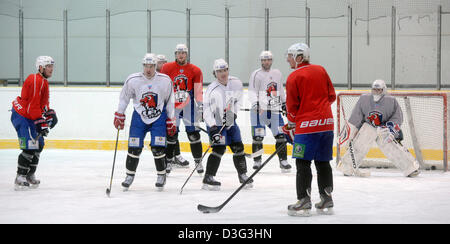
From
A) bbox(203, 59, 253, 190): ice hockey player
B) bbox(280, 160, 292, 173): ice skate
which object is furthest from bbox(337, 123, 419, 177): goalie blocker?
bbox(203, 59, 253, 190): ice hockey player

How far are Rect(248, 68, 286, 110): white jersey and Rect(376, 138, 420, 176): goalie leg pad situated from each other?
3.66 feet

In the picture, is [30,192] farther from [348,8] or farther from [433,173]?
[348,8]

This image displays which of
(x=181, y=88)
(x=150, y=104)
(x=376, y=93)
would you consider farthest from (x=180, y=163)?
(x=376, y=93)

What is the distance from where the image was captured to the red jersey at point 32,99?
503 cm

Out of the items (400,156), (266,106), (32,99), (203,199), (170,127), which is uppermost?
(32,99)

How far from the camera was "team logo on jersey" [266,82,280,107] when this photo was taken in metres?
6.64

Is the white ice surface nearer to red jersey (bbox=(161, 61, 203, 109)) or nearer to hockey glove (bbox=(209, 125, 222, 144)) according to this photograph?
hockey glove (bbox=(209, 125, 222, 144))

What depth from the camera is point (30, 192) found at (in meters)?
5.04

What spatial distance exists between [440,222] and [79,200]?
2453mm

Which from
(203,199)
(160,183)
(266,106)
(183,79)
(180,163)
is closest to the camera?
(203,199)

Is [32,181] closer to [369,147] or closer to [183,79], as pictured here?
[183,79]

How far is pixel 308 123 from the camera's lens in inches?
156

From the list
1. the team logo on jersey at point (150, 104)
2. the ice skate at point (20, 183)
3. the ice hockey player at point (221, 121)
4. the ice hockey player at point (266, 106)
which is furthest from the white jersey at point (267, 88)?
the ice skate at point (20, 183)

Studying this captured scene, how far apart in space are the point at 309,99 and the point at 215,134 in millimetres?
1227
